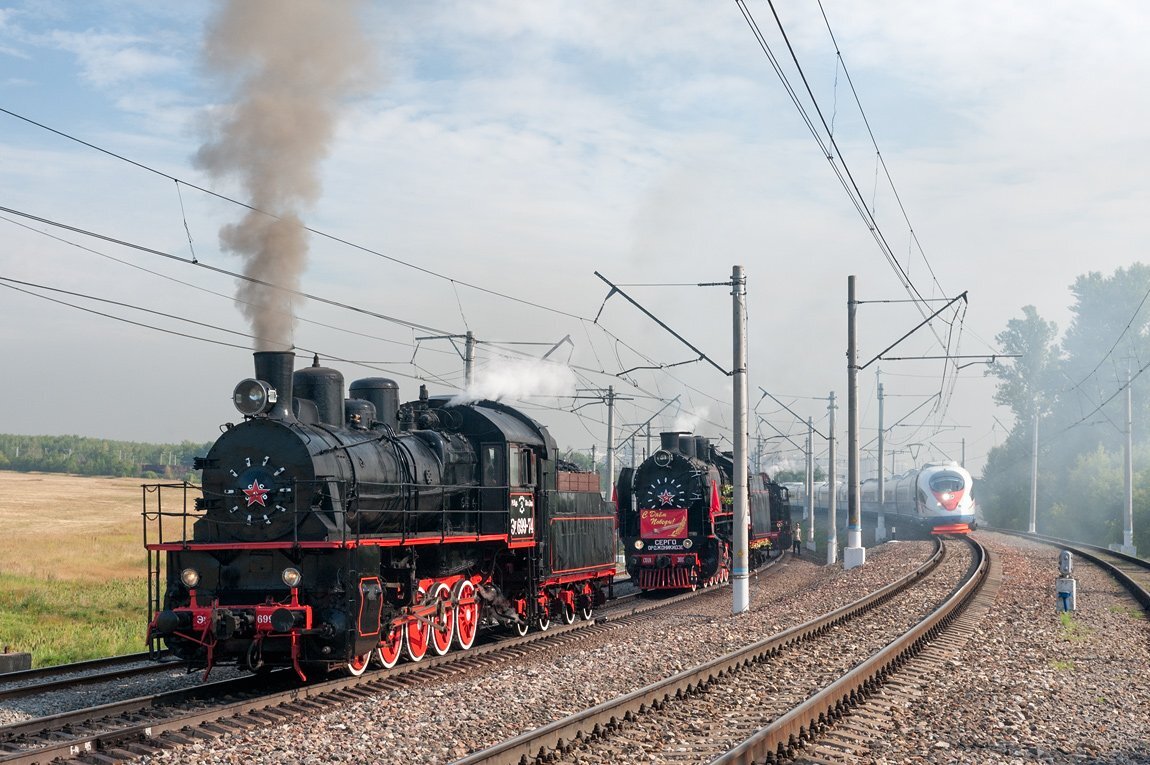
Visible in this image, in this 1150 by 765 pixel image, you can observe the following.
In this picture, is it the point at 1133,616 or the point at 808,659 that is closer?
the point at 808,659

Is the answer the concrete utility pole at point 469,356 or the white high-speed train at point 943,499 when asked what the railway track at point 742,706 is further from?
the white high-speed train at point 943,499

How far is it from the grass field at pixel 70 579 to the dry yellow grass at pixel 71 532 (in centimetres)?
4

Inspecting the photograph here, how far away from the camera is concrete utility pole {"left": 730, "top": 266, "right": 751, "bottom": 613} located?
20.6 m

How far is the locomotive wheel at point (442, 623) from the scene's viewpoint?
14.3 meters

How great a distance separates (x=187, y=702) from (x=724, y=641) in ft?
24.7

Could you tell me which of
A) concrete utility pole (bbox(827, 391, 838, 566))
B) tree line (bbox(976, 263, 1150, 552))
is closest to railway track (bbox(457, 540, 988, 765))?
concrete utility pole (bbox(827, 391, 838, 566))

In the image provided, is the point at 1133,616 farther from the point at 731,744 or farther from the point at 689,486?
the point at 731,744

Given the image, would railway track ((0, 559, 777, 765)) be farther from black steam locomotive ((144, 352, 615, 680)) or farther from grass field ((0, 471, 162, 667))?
grass field ((0, 471, 162, 667))

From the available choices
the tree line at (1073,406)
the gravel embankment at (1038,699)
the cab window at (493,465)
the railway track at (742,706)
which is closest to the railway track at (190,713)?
the cab window at (493,465)

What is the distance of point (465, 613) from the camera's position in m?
15.2

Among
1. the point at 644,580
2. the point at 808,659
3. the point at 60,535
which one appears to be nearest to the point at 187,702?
the point at 808,659

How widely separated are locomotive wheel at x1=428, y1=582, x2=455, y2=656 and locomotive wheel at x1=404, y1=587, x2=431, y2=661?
5.0 inches

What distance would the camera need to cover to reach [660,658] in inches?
546

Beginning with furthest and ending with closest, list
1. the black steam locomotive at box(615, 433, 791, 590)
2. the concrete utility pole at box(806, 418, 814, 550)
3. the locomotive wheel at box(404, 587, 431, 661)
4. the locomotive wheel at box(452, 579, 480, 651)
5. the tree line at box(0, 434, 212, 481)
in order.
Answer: the tree line at box(0, 434, 212, 481) → the concrete utility pole at box(806, 418, 814, 550) → the black steam locomotive at box(615, 433, 791, 590) → the locomotive wheel at box(452, 579, 480, 651) → the locomotive wheel at box(404, 587, 431, 661)
